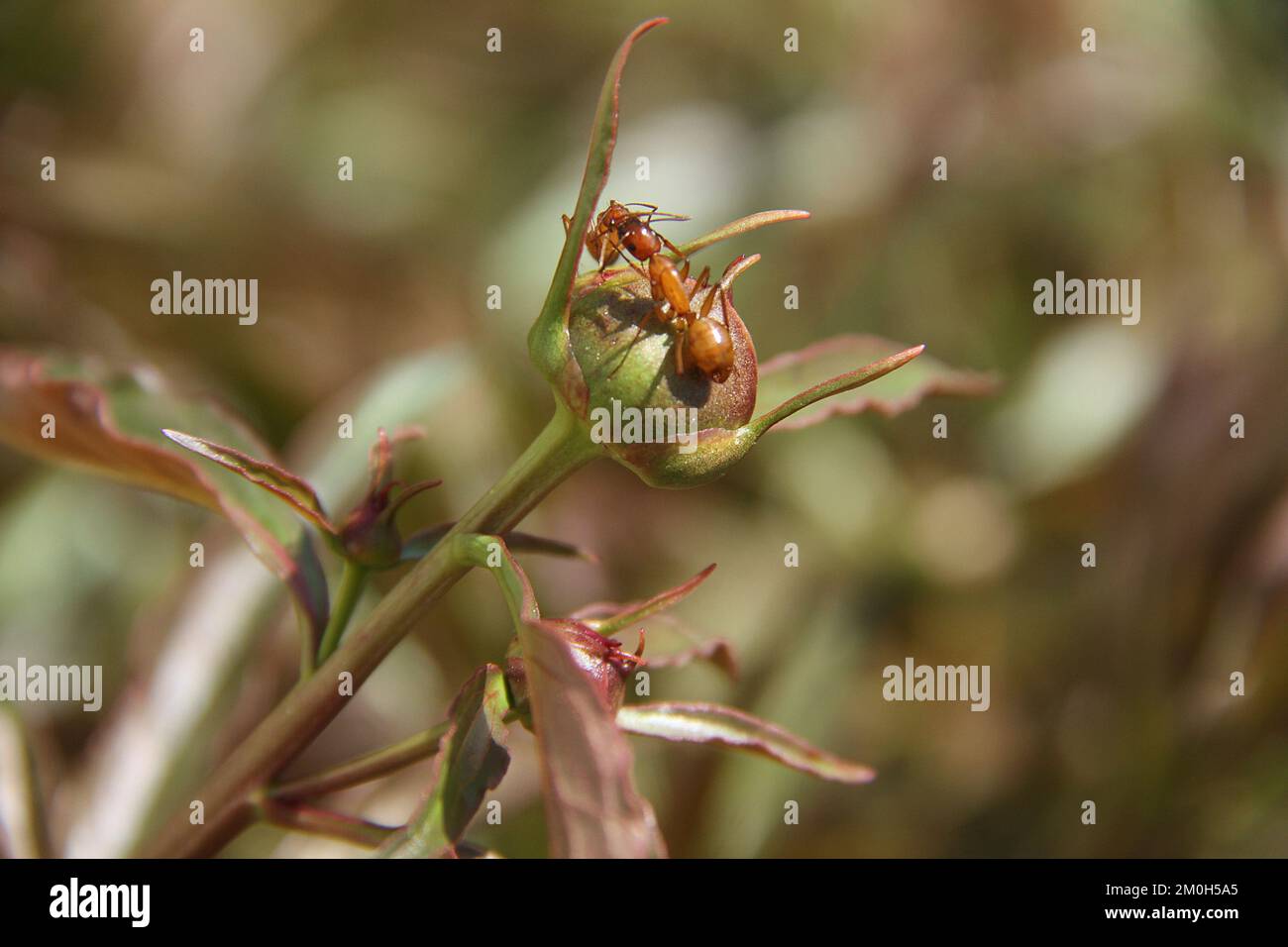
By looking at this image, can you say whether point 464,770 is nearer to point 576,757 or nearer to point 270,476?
point 576,757

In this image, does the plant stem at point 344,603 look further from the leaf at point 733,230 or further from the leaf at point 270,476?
the leaf at point 733,230

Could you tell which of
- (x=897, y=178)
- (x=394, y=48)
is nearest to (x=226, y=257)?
(x=394, y=48)

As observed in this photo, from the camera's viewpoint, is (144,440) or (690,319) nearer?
(690,319)

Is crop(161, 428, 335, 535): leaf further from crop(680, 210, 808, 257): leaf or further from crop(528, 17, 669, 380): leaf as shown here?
crop(680, 210, 808, 257): leaf

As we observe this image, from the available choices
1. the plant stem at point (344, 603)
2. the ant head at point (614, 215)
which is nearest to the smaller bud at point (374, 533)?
the plant stem at point (344, 603)

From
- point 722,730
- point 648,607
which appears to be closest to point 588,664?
point 648,607
